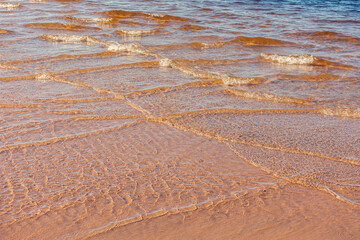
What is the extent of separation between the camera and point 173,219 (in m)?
2.68

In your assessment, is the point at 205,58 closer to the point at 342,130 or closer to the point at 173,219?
the point at 342,130

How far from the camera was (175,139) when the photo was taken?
12.9ft

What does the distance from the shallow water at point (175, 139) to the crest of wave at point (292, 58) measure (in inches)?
1.5

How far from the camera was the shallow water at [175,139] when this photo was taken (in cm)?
269

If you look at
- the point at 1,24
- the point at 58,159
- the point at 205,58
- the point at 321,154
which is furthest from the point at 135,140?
the point at 1,24

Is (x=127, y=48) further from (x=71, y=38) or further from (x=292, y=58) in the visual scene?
(x=292, y=58)

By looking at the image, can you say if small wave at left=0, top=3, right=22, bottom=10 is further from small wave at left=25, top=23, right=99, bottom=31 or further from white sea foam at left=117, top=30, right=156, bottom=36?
white sea foam at left=117, top=30, right=156, bottom=36

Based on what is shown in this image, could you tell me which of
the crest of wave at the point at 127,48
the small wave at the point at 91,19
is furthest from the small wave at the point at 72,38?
the small wave at the point at 91,19

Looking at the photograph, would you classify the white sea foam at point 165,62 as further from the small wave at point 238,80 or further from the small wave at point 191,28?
the small wave at point 191,28

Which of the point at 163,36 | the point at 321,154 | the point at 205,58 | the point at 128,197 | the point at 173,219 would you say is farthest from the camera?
the point at 163,36

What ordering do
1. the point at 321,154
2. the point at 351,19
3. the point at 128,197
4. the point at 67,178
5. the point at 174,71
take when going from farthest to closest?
the point at 351,19
the point at 174,71
the point at 321,154
the point at 67,178
the point at 128,197

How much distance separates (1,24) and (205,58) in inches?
209

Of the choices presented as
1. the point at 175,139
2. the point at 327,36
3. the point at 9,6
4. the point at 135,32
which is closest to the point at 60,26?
the point at 135,32

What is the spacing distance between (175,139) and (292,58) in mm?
4627
